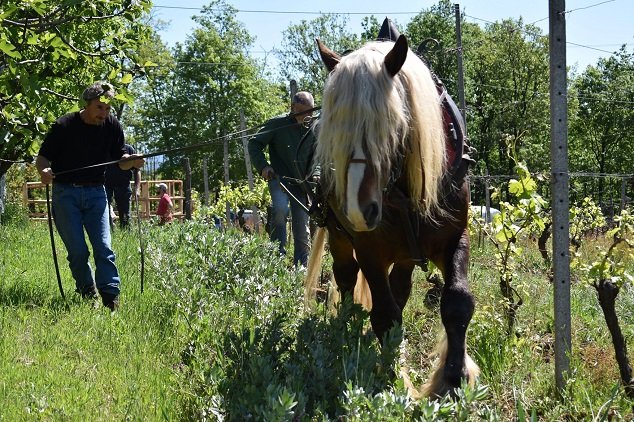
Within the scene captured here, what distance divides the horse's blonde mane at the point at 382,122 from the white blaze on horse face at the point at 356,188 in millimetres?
43

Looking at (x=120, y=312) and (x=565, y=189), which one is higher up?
(x=565, y=189)

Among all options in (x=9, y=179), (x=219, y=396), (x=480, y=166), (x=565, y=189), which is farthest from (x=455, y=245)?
(x=480, y=166)

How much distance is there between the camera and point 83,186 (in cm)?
591

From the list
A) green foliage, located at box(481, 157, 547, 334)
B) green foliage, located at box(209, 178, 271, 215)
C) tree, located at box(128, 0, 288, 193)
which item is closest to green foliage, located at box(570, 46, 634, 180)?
tree, located at box(128, 0, 288, 193)

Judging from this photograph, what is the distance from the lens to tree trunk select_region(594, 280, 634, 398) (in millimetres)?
3756

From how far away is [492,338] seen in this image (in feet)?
14.4

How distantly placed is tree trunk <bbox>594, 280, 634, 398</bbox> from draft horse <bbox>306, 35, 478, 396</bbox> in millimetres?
795

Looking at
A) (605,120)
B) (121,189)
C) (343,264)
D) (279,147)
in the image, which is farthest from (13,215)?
(605,120)

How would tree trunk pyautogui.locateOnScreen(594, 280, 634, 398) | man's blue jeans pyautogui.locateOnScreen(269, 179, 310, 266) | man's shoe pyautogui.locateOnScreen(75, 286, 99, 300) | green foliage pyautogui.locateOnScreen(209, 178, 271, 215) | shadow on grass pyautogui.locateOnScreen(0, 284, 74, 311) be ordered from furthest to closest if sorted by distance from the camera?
green foliage pyautogui.locateOnScreen(209, 178, 271, 215), man's blue jeans pyautogui.locateOnScreen(269, 179, 310, 266), man's shoe pyautogui.locateOnScreen(75, 286, 99, 300), shadow on grass pyautogui.locateOnScreen(0, 284, 74, 311), tree trunk pyautogui.locateOnScreen(594, 280, 634, 398)

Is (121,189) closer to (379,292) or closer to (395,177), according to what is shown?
(379,292)

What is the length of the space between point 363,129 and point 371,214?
0.39 metres

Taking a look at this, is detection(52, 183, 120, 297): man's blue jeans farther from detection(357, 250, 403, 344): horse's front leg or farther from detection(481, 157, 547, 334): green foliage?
detection(481, 157, 547, 334): green foliage

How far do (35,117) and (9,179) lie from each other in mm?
28921

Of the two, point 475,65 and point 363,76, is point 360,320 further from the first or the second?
point 475,65
